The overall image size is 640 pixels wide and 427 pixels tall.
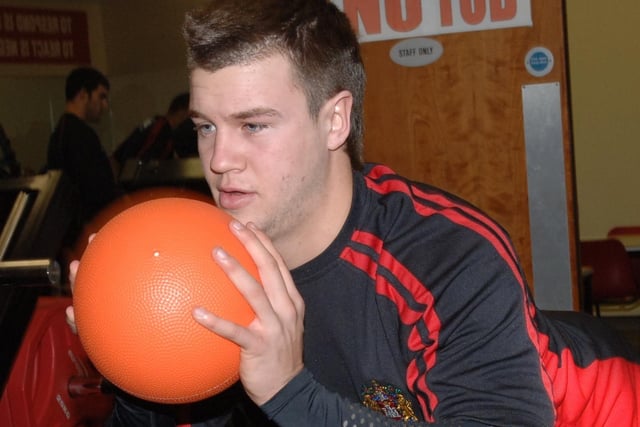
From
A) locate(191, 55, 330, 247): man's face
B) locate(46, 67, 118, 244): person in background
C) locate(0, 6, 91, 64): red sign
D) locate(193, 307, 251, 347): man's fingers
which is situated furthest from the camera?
locate(0, 6, 91, 64): red sign

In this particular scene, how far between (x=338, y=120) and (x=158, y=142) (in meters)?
4.34

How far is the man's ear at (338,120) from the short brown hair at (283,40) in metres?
0.02

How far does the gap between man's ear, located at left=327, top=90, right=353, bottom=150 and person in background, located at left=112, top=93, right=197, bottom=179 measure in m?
3.81

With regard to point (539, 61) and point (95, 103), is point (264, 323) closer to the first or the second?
point (539, 61)

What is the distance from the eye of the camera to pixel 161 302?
1.58m

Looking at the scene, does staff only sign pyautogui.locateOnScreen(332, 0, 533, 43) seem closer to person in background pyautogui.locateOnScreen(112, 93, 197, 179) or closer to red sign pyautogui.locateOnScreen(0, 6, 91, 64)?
person in background pyautogui.locateOnScreen(112, 93, 197, 179)

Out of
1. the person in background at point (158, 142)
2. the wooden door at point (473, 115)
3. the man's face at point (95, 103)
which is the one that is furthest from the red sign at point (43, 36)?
the wooden door at point (473, 115)

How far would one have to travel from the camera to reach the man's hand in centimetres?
156

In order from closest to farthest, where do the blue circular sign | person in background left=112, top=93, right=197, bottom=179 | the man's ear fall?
1. the man's ear
2. the blue circular sign
3. person in background left=112, top=93, right=197, bottom=179

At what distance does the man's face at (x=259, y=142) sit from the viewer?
72.7 inches

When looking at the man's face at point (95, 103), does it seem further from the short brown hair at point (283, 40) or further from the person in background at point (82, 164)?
the short brown hair at point (283, 40)

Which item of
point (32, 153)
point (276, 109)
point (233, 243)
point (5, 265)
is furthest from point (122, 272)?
point (32, 153)

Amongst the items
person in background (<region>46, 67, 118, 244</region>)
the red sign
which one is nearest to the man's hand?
person in background (<region>46, 67, 118, 244</region>)

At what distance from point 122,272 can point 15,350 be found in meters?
1.15
